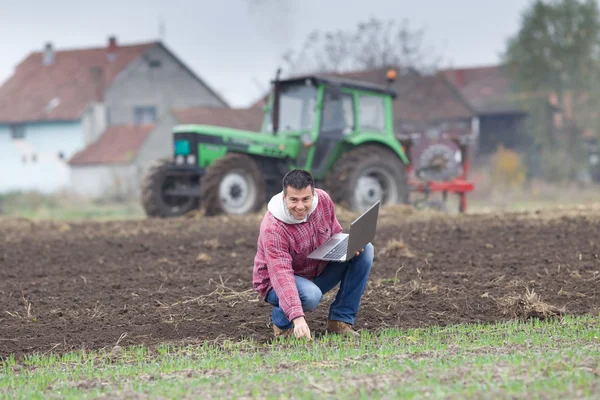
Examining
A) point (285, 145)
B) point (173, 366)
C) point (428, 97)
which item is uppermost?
point (428, 97)

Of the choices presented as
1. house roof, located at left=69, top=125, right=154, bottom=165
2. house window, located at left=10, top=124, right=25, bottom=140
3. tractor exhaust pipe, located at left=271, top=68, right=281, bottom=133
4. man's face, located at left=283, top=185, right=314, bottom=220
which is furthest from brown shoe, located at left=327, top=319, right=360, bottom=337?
house window, located at left=10, top=124, right=25, bottom=140

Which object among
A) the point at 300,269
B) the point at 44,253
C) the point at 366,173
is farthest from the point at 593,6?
the point at 300,269

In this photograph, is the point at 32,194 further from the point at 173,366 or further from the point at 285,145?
the point at 173,366

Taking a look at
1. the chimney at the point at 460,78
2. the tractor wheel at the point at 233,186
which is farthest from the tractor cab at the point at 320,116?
the chimney at the point at 460,78

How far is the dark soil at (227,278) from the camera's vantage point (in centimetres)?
759

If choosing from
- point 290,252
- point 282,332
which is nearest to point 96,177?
point 282,332

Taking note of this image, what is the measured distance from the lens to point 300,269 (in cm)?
704

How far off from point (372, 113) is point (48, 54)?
36135 millimetres

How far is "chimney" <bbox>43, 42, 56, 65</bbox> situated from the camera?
1941 inches

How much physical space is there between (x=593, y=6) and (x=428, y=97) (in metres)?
11.2

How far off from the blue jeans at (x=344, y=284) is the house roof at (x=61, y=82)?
125 feet

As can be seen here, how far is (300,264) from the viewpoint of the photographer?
22.9 feet

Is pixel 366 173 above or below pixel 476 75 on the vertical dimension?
below

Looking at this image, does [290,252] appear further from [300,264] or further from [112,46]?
[112,46]
